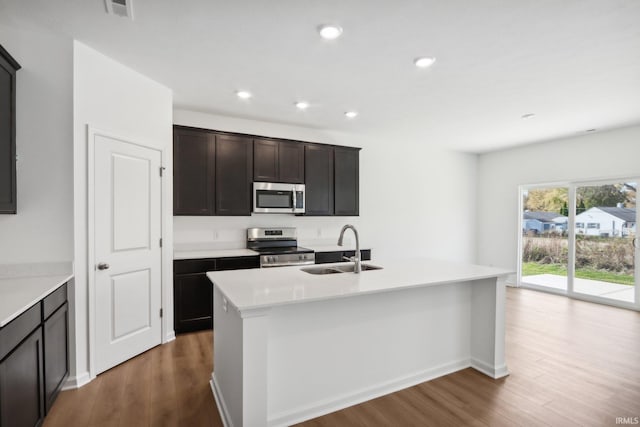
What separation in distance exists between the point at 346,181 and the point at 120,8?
341 cm

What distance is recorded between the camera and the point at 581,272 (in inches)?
203

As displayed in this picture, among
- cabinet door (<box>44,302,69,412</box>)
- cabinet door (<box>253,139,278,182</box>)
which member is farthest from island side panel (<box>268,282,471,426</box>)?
cabinet door (<box>253,139,278,182</box>)

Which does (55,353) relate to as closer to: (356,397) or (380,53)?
(356,397)

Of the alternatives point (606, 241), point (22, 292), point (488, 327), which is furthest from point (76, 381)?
point (606, 241)

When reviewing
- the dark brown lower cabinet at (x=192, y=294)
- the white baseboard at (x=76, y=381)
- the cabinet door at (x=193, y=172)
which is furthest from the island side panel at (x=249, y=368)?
the cabinet door at (x=193, y=172)

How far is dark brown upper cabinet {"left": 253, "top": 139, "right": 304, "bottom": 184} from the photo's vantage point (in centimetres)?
423

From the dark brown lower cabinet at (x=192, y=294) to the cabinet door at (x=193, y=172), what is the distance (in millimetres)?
658

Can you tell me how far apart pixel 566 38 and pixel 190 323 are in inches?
168

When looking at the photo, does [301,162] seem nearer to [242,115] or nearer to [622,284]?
[242,115]

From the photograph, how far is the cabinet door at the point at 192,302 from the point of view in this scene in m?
3.50

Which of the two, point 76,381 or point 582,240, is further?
point 582,240

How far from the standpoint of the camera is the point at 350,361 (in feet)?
7.38

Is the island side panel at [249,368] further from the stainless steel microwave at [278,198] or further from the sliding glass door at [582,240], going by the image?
the sliding glass door at [582,240]

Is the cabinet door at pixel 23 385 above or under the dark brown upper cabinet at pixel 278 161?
under
